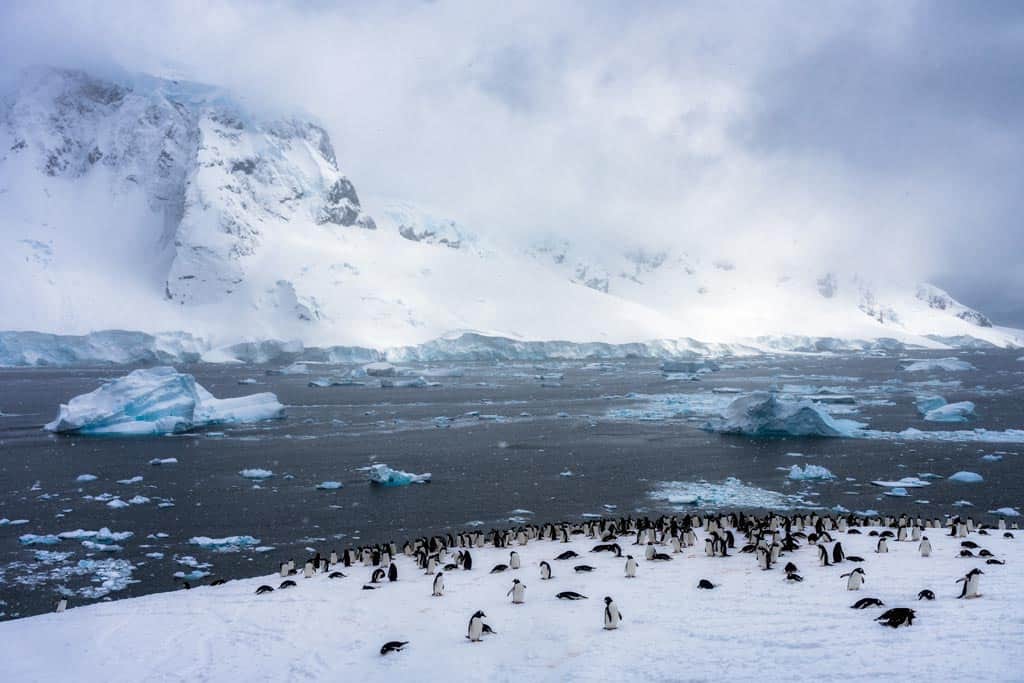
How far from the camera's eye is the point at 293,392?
69.6 metres

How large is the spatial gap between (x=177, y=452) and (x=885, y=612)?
34586mm

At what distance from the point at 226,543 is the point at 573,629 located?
13.4 meters

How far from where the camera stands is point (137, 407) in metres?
45.3

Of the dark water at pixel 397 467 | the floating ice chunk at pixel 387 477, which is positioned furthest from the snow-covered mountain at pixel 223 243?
the floating ice chunk at pixel 387 477

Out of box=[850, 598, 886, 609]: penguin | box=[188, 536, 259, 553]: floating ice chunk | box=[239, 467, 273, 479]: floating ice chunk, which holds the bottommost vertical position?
box=[188, 536, 259, 553]: floating ice chunk

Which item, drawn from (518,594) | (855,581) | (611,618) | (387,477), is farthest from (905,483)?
(611,618)

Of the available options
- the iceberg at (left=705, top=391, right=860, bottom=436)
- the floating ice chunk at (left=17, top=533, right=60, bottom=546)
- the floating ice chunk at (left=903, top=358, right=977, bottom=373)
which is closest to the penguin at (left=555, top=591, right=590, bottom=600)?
the floating ice chunk at (left=17, top=533, right=60, bottom=546)

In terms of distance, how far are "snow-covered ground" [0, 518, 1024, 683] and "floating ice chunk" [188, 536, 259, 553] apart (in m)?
4.74

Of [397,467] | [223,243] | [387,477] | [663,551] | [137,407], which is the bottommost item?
[397,467]

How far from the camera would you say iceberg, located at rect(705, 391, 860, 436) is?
41969mm

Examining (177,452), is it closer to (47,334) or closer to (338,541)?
(338,541)

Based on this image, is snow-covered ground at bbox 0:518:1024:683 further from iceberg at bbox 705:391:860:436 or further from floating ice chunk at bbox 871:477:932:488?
iceberg at bbox 705:391:860:436

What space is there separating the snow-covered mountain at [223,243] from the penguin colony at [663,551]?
305 feet

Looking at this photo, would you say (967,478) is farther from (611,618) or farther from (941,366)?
(941,366)
